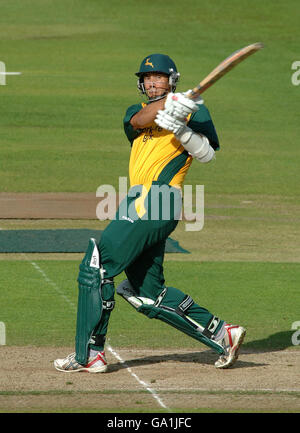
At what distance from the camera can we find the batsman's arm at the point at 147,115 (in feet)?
25.9

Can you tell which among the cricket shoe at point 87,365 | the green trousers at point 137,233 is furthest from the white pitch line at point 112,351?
the green trousers at point 137,233

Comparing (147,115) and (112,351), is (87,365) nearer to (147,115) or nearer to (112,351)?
(112,351)

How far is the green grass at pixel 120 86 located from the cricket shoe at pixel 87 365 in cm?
1180

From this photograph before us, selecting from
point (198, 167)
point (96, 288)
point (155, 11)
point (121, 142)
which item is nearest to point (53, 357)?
point (96, 288)

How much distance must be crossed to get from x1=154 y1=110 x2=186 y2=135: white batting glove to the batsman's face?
506 millimetres

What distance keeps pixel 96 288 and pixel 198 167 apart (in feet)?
46.9

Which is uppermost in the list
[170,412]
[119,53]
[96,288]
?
[119,53]

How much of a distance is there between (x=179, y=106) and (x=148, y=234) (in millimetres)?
1002

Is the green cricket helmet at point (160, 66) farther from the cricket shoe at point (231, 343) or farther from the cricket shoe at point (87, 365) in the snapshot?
the cricket shoe at point (87, 365)

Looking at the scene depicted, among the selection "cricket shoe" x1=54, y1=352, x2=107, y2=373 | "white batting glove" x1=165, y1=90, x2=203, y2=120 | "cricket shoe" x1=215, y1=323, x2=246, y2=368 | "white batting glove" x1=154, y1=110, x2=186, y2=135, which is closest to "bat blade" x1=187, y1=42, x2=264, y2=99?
"white batting glove" x1=165, y1=90, x2=203, y2=120

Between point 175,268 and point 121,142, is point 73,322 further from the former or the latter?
point 121,142

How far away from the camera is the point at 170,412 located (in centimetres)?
704

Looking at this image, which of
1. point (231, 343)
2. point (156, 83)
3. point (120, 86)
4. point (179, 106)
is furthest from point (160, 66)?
point (120, 86)

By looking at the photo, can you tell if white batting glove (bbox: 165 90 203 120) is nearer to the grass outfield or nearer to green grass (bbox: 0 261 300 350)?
the grass outfield
